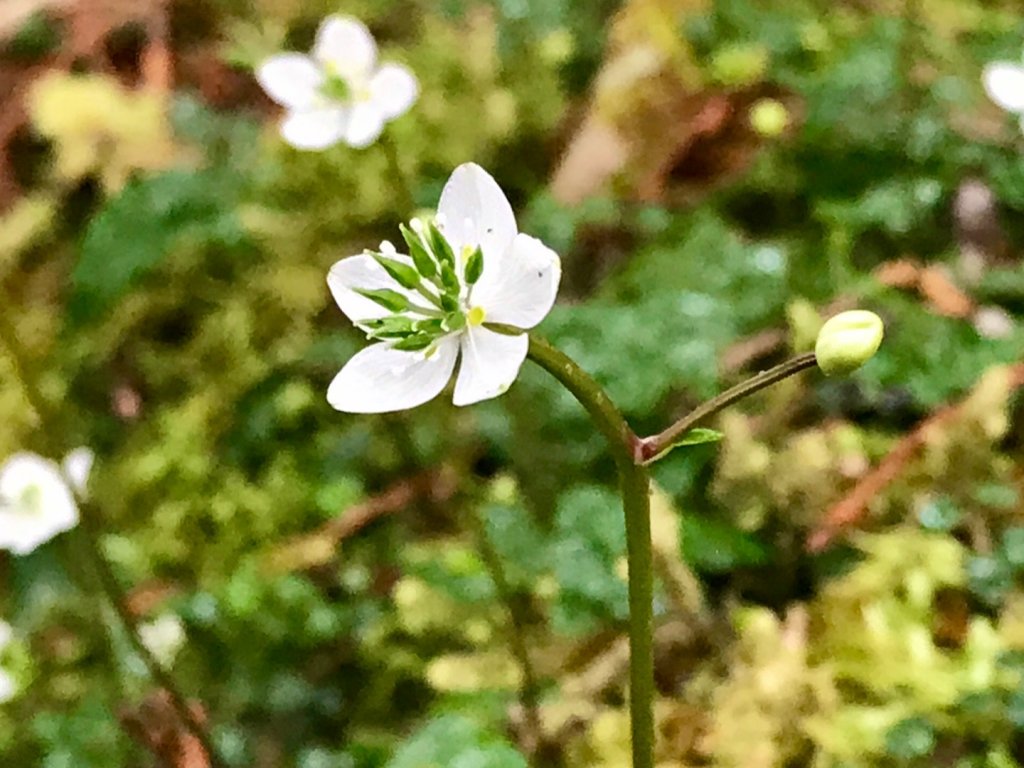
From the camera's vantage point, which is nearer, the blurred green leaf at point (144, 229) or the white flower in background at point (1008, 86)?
the white flower in background at point (1008, 86)

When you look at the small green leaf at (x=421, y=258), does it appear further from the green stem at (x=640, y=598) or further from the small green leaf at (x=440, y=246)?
the green stem at (x=640, y=598)

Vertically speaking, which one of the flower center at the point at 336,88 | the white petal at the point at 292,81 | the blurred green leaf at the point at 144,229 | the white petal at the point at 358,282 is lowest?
the white petal at the point at 358,282

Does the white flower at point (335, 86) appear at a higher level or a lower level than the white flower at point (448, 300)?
higher

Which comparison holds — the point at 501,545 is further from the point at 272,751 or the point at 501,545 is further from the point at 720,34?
the point at 720,34

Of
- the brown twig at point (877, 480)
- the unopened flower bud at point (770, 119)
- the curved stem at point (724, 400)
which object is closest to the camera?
the curved stem at point (724, 400)

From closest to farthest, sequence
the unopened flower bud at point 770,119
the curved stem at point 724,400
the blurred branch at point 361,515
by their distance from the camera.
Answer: the curved stem at point 724,400
the blurred branch at point 361,515
the unopened flower bud at point 770,119

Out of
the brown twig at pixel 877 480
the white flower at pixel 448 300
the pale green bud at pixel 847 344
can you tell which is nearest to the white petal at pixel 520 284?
the white flower at pixel 448 300

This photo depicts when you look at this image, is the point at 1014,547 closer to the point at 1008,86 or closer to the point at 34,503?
the point at 1008,86
